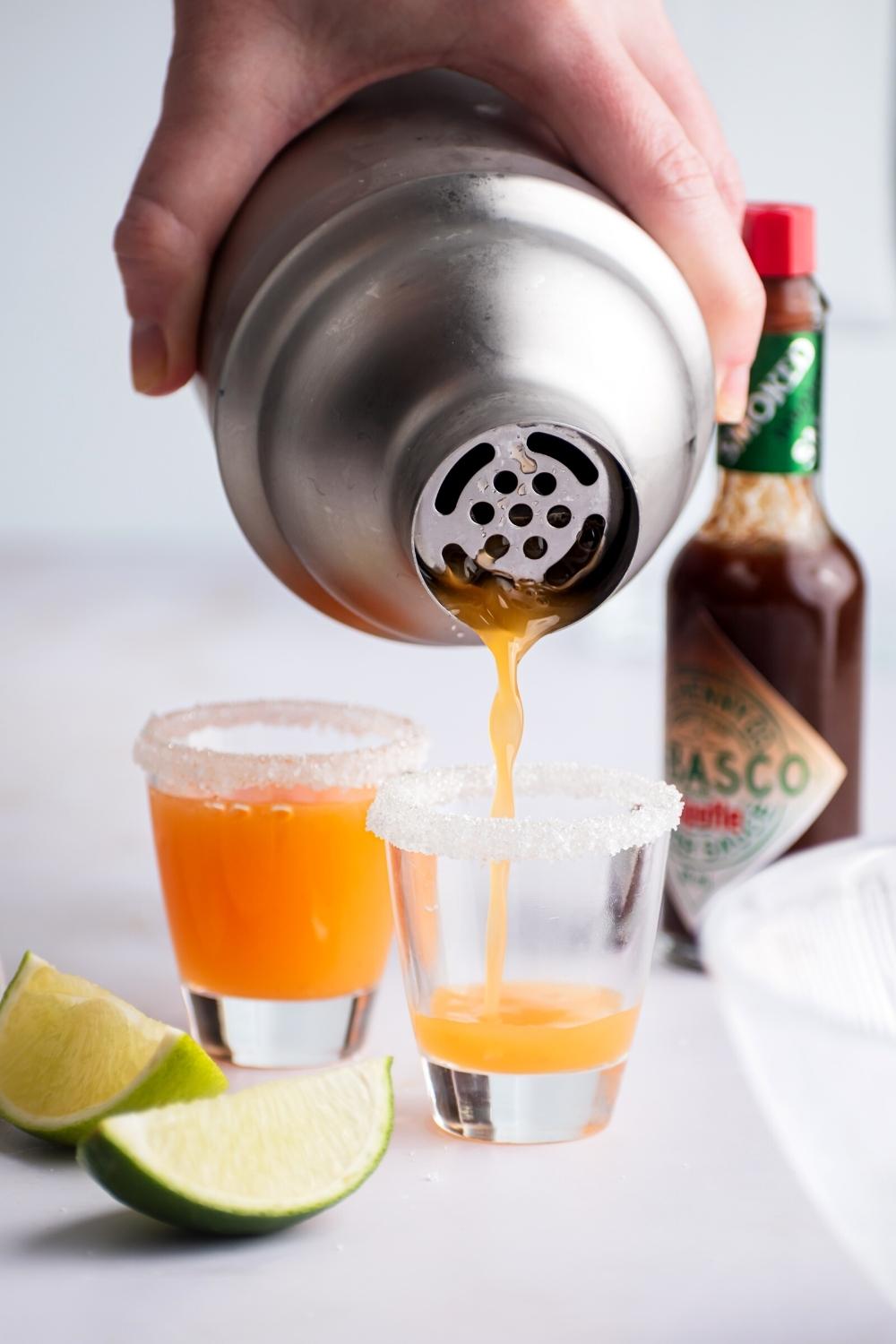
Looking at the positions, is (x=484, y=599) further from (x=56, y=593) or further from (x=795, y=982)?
(x=56, y=593)

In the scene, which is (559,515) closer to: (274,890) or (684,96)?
(274,890)

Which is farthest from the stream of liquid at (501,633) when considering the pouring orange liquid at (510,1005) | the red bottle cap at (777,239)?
the red bottle cap at (777,239)

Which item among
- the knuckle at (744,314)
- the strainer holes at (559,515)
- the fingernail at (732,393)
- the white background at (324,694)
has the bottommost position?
the white background at (324,694)

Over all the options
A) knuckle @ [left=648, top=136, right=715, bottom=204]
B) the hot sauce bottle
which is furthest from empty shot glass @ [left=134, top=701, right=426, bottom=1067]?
knuckle @ [left=648, top=136, right=715, bottom=204]

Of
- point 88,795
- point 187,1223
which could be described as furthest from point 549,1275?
point 88,795

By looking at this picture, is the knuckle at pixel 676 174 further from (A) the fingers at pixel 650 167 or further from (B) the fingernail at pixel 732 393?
(B) the fingernail at pixel 732 393

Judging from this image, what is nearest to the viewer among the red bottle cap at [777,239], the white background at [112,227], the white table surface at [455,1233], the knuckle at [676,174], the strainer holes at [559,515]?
the white table surface at [455,1233]

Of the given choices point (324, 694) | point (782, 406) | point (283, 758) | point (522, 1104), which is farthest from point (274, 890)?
point (324, 694)
